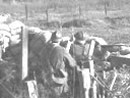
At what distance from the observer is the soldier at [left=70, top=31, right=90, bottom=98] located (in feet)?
22.8

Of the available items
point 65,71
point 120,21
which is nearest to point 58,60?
point 65,71

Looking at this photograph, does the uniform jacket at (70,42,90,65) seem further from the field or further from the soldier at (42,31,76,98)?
the field

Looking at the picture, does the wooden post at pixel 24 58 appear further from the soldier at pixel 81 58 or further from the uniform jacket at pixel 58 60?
the soldier at pixel 81 58

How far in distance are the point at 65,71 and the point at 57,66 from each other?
179mm

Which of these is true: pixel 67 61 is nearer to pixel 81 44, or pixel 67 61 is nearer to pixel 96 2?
pixel 81 44

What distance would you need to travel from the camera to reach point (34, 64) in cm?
761

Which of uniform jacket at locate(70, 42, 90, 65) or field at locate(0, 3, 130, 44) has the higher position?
uniform jacket at locate(70, 42, 90, 65)

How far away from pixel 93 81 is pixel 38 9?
22487mm

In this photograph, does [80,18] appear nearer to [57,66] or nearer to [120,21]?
[120,21]

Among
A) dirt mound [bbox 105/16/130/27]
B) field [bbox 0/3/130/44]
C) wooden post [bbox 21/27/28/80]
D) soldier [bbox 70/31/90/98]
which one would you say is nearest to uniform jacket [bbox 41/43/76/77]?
soldier [bbox 70/31/90/98]

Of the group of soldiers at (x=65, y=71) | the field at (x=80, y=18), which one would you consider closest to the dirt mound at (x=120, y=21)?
the field at (x=80, y=18)

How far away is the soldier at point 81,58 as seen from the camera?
6.95 meters

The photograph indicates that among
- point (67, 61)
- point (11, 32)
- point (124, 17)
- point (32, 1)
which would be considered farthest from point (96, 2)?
point (67, 61)

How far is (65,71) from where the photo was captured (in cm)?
738
